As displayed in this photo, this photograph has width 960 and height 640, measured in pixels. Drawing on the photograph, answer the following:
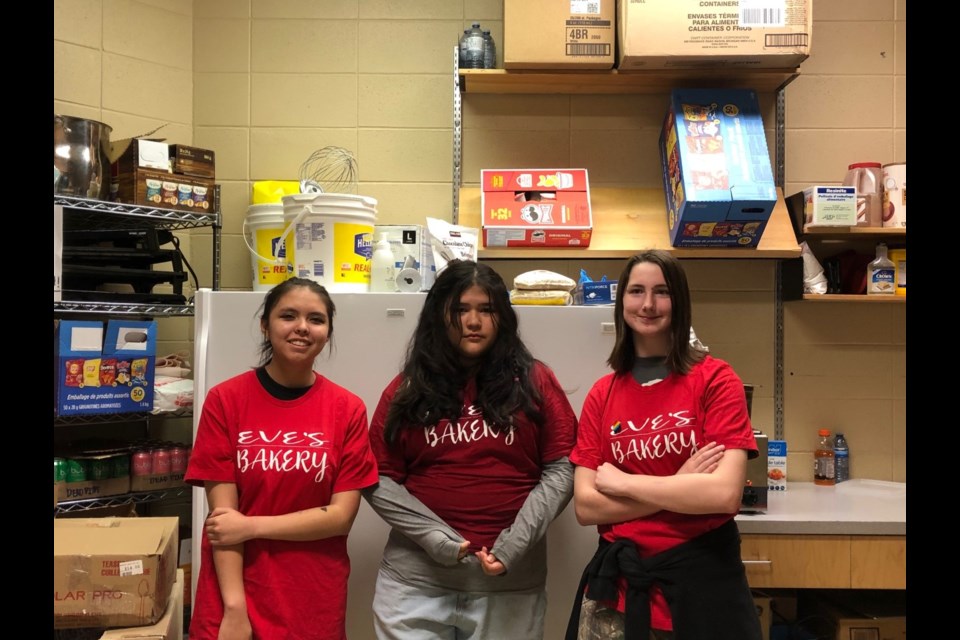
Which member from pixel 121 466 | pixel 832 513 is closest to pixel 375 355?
pixel 121 466

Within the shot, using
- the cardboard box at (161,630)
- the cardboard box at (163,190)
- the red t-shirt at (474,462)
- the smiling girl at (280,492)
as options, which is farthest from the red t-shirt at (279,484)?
the cardboard box at (163,190)

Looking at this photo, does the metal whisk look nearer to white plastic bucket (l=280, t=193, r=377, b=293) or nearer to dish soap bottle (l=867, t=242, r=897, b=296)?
white plastic bucket (l=280, t=193, r=377, b=293)

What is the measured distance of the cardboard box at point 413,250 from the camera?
2.47 meters

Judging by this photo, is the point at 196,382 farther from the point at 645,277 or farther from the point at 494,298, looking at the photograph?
the point at 645,277

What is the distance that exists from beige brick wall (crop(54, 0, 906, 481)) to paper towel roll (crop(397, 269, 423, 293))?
0.69 metres

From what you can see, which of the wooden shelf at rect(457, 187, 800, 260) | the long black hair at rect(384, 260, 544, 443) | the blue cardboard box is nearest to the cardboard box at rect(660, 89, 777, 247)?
the wooden shelf at rect(457, 187, 800, 260)

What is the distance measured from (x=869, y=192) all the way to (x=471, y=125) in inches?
61.1

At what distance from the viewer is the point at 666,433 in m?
1.69

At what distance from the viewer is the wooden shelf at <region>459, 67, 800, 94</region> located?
2.78 m

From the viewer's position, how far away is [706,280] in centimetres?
305

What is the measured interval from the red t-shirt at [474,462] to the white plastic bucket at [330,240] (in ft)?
2.05

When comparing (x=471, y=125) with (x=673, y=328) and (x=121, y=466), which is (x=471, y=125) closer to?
(x=673, y=328)

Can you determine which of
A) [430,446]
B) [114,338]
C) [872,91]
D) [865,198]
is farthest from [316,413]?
[872,91]

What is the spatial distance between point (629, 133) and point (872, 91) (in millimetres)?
1007
